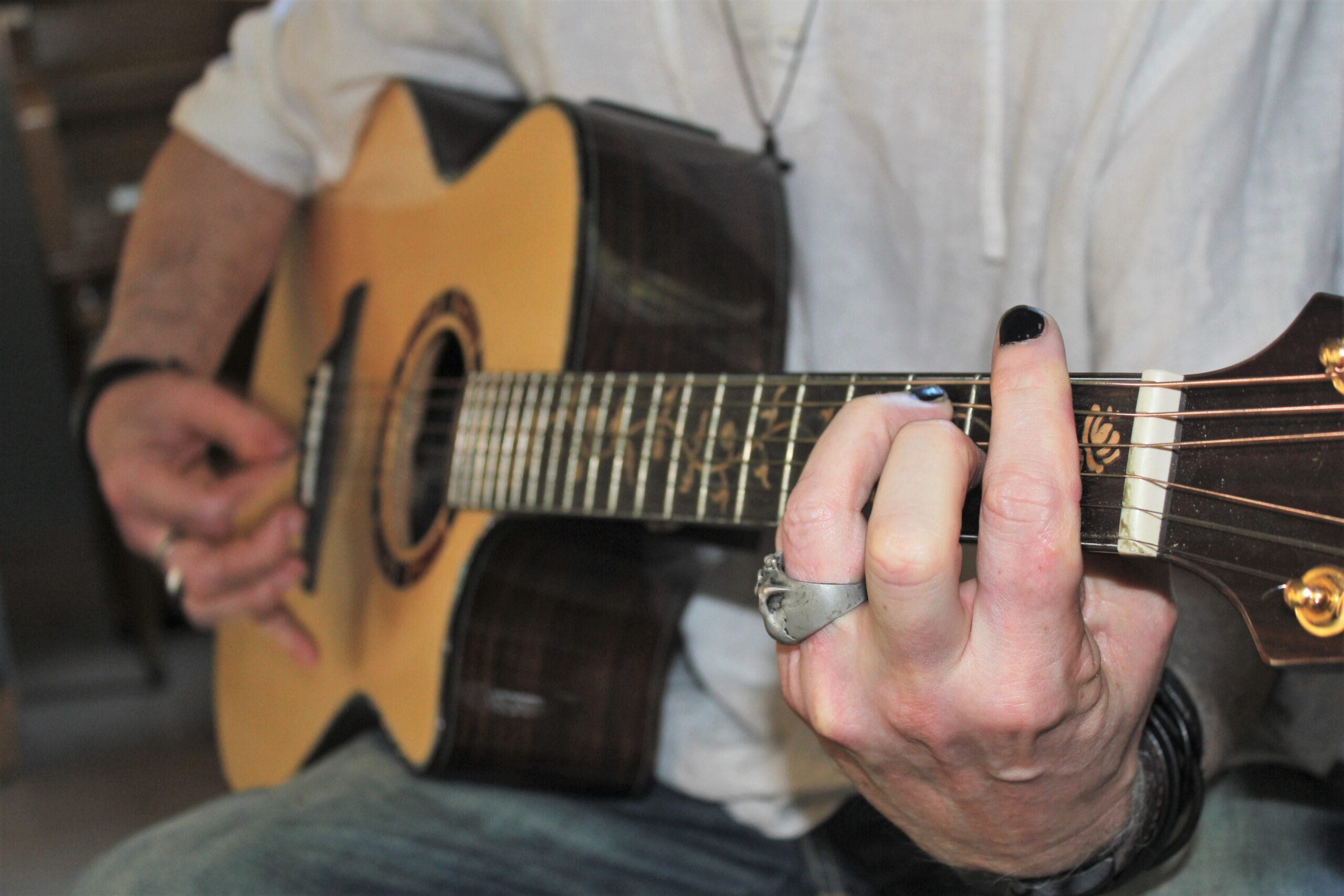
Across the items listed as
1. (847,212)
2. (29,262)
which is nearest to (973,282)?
(847,212)

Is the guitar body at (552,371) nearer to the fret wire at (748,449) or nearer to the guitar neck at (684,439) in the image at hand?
the guitar neck at (684,439)

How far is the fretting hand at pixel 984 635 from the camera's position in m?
0.43

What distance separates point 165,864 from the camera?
73 centimetres

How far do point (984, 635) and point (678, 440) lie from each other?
0.76ft

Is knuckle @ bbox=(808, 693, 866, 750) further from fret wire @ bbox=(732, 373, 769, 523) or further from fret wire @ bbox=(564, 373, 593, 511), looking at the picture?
fret wire @ bbox=(564, 373, 593, 511)

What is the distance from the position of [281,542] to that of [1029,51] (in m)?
0.81

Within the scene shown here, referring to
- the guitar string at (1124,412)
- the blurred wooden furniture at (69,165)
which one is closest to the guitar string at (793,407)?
the guitar string at (1124,412)

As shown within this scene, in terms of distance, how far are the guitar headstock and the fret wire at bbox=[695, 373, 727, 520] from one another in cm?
25

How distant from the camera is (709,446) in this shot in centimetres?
60

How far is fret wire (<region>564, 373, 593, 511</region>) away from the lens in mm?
708

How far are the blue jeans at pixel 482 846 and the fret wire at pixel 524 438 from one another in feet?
0.86

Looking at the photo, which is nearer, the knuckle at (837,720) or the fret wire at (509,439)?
the knuckle at (837,720)

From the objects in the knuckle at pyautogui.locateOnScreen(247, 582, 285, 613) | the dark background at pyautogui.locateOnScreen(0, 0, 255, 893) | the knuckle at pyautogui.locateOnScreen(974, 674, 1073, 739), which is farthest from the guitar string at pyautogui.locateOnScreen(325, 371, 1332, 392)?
the dark background at pyautogui.locateOnScreen(0, 0, 255, 893)

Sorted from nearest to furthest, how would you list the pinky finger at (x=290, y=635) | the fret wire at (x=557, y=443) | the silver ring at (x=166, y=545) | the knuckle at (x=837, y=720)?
the knuckle at (x=837, y=720), the fret wire at (x=557, y=443), the pinky finger at (x=290, y=635), the silver ring at (x=166, y=545)
